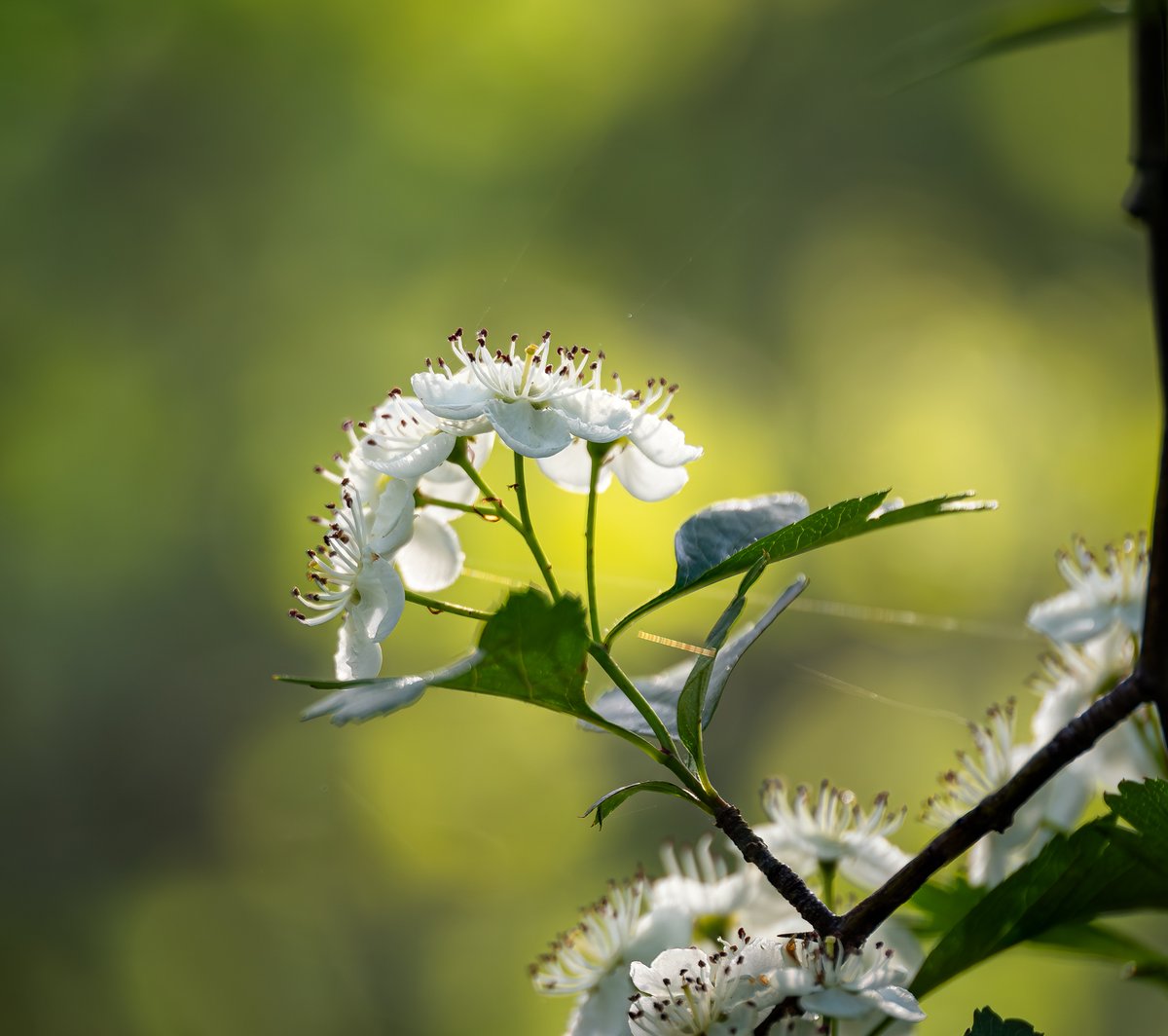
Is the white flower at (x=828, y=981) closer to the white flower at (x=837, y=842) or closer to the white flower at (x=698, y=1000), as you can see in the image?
the white flower at (x=698, y=1000)

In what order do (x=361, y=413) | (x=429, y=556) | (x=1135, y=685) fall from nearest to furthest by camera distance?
1. (x=1135, y=685)
2. (x=429, y=556)
3. (x=361, y=413)

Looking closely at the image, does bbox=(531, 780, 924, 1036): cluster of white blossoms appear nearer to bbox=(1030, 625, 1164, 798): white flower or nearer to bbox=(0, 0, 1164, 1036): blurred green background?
bbox=(1030, 625, 1164, 798): white flower

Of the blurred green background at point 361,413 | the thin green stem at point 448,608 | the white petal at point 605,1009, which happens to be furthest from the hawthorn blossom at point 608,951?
the blurred green background at point 361,413

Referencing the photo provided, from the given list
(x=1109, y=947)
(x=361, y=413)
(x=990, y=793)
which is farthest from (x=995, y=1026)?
(x=361, y=413)

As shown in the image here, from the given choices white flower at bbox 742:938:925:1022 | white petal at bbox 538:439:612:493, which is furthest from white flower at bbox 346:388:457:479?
white flower at bbox 742:938:925:1022

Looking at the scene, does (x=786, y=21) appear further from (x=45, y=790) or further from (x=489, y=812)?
(x=45, y=790)

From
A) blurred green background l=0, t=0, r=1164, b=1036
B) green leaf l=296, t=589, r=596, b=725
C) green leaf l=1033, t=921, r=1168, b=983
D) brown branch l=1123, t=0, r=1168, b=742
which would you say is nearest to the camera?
brown branch l=1123, t=0, r=1168, b=742

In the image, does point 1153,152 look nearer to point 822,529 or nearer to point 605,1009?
point 822,529

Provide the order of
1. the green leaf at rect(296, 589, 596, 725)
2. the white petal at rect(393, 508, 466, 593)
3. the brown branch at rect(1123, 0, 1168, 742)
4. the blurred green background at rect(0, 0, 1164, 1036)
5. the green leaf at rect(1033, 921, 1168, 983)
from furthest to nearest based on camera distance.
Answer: the blurred green background at rect(0, 0, 1164, 1036) < the white petal at rect(393, 508, 466, 593) < the green leaf at rect(1033, 921, 1168, 983) < the green leaf at rect(296, 589, 596, 725) < the brown branch at rect(1123, 0, 1168, 742)
